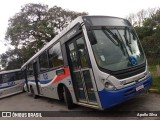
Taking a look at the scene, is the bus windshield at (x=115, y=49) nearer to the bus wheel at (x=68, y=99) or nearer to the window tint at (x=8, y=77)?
the bus wheel at (x=68, y=99)

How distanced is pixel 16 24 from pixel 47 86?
65.1ft

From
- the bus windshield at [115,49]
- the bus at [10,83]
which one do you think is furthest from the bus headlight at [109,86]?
the bus at [10,83]

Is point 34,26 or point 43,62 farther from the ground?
point 34,26

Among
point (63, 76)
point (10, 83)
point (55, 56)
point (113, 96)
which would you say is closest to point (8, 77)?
point (10, 83)

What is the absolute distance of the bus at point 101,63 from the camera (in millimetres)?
5176

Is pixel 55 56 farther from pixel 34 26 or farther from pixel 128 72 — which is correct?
pixel 34 26

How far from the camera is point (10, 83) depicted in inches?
722

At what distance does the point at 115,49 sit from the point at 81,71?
4.28 feet

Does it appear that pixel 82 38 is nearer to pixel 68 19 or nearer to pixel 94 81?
pixel 94 81

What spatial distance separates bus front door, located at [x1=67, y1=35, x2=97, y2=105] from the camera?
5.70 m

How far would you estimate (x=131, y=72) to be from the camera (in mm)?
5523

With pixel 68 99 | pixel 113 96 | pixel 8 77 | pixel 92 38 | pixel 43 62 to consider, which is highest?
pixel 92 38

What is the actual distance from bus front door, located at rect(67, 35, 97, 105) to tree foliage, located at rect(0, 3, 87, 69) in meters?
19.7

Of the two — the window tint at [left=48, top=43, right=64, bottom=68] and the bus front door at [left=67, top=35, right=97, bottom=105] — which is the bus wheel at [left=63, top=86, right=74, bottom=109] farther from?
the window tint at [left=48, top=43, right=64, bottom=68]
